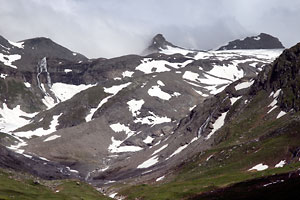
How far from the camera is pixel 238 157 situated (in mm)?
102375

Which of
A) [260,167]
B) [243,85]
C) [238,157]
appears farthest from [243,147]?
[243,85]

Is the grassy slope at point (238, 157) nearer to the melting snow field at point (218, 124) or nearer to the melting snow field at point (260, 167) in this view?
the melting snow field at point (260, 167)

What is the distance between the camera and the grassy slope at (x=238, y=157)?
79.4m

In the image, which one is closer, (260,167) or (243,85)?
(260,167)

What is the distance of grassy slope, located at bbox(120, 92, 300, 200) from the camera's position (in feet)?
261

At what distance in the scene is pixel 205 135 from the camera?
16462cm

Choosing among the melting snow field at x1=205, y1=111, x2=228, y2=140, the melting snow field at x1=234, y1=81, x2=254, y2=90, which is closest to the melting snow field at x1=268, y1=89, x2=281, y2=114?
the melting snow field at x1=205, y1=111, x2=228, y2=140

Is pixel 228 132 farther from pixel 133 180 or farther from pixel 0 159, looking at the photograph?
pixel 0 159

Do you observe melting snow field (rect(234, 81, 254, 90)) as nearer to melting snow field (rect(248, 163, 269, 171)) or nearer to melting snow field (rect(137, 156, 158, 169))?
melting snow field (rect(137, 156, 158, 169))

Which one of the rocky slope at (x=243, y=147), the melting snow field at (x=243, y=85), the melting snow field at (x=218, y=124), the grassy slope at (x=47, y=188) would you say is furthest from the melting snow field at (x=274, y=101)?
the grassy slope at (x=47, y=188)

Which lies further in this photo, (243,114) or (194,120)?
(194,120)

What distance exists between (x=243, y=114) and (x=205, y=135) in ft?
72.5

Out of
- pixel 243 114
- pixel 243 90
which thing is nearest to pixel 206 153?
pixel 243 114

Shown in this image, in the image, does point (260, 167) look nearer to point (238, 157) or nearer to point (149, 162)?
point (238, 157)
